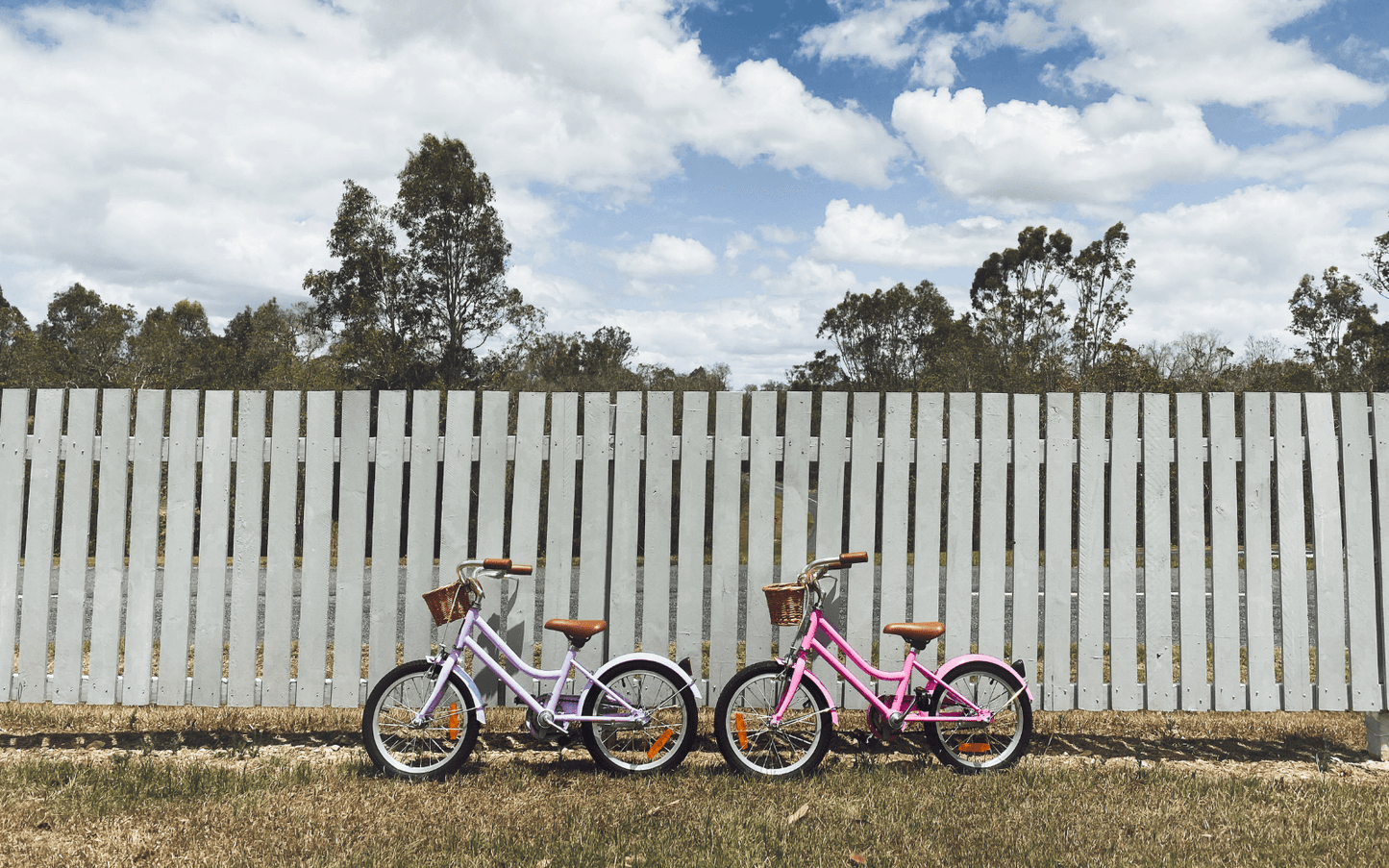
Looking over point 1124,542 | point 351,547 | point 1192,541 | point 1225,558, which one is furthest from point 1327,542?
point 351,547

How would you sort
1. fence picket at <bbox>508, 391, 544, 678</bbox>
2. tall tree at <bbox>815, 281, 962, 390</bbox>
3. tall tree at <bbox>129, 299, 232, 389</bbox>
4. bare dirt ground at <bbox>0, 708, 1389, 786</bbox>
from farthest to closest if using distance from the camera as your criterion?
tall tree at <bbox>815, 281, 962, 390</bbox>, tall tree at <bbox>129, 299, 232, 389</bbox>, fence picket at <bbox>508, 391, 544, 678</bbox>, bare dirt ground at <bbox>0, 708, 1389, 786</bbox>

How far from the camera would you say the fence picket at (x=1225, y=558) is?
463cm

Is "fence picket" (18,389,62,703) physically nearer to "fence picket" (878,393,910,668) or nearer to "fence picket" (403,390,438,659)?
"fence picket" (403,390,438,659)

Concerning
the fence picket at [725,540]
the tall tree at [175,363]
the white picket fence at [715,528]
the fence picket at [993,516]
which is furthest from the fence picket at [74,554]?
the tall tree at [175,363]

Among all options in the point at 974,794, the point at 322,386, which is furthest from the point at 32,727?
the point at 322,386

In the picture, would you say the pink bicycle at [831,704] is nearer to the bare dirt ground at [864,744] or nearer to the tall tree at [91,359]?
the bare dirt ground at [864,744]

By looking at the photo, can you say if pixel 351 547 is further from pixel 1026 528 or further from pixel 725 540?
pixel 1026 528

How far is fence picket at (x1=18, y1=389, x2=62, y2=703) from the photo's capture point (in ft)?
15.4

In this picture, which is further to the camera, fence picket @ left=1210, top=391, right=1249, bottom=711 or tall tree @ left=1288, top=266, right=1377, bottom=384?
tall tree @ left=1288, top=266, right=1377, bottom=384

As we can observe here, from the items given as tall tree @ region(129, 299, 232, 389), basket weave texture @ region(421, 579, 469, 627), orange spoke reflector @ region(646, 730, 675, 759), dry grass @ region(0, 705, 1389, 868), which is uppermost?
tall tree @ region(129, 299, 232, 389)

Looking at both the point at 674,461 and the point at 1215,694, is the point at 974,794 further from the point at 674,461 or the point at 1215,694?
the point at 674,461

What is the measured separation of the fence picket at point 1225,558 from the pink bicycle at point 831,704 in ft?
4.28

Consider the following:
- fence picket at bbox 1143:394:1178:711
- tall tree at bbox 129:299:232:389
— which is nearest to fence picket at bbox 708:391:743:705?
fence picket at bbox 1143:394:1178:711

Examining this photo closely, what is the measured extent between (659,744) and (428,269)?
55.5 ft
